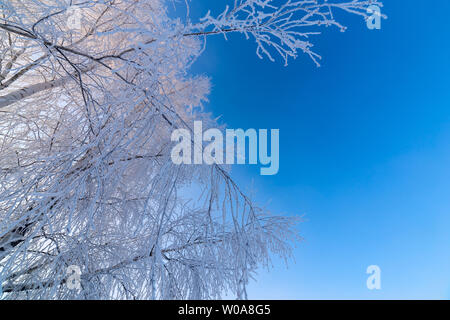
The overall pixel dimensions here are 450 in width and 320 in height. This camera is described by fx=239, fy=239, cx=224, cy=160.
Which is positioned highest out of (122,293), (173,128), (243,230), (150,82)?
(150,82)

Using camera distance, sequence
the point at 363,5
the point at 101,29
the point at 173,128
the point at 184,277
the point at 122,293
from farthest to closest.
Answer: the point at 101,29
the point at 122,293
the point at 184,277
the point at 173,128
the point at 363,5

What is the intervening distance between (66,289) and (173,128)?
1942mm

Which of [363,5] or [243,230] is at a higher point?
[363,5]

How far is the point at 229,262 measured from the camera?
1.71 meters

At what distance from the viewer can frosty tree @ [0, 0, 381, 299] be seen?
4.90 ft

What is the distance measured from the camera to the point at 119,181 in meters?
2.23

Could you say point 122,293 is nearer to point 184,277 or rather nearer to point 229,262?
point 184,277

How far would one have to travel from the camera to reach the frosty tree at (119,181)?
1493 millimetres

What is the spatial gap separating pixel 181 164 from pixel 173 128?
11.4 inches
